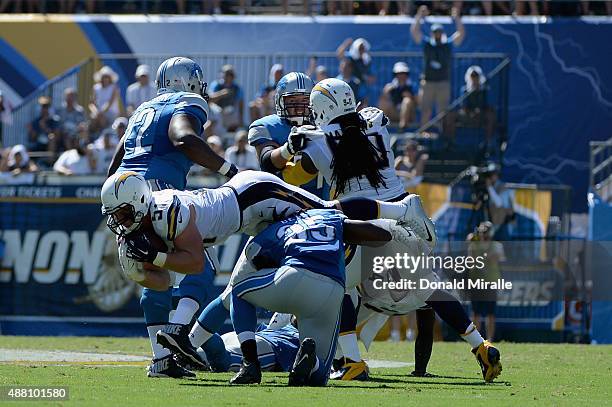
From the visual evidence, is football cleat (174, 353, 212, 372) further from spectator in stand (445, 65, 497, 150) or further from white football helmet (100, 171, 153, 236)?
spectator in stand (445, 65, 497, 150)

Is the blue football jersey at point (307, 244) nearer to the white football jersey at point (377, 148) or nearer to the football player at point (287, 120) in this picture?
the white football jersey at point (377, 148)

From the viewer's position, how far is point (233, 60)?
21.8m

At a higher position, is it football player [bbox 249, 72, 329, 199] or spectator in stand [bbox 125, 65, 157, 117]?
spectator in stand [bbox 125, 65, 157, 117]

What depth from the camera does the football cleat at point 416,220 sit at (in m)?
9.11

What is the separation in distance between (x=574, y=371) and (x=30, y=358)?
451cm

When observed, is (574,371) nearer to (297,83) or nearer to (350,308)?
(350,308)

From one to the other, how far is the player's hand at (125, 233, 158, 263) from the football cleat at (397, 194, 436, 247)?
1.90 meters

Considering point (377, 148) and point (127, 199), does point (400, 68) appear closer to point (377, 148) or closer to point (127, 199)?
point (377, 148)

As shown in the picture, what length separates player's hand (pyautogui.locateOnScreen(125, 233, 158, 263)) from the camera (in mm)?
8008

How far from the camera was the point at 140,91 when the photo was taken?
822 inches

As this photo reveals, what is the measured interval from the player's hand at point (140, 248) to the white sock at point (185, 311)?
1.50m

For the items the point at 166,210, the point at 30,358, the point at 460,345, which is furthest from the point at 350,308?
the point at 460,345

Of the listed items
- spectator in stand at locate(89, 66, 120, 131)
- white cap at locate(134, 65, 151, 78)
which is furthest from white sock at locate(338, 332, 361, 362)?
spectator in stand at locate(89, 66, 120, 131)

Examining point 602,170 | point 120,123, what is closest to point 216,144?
point 120,123
